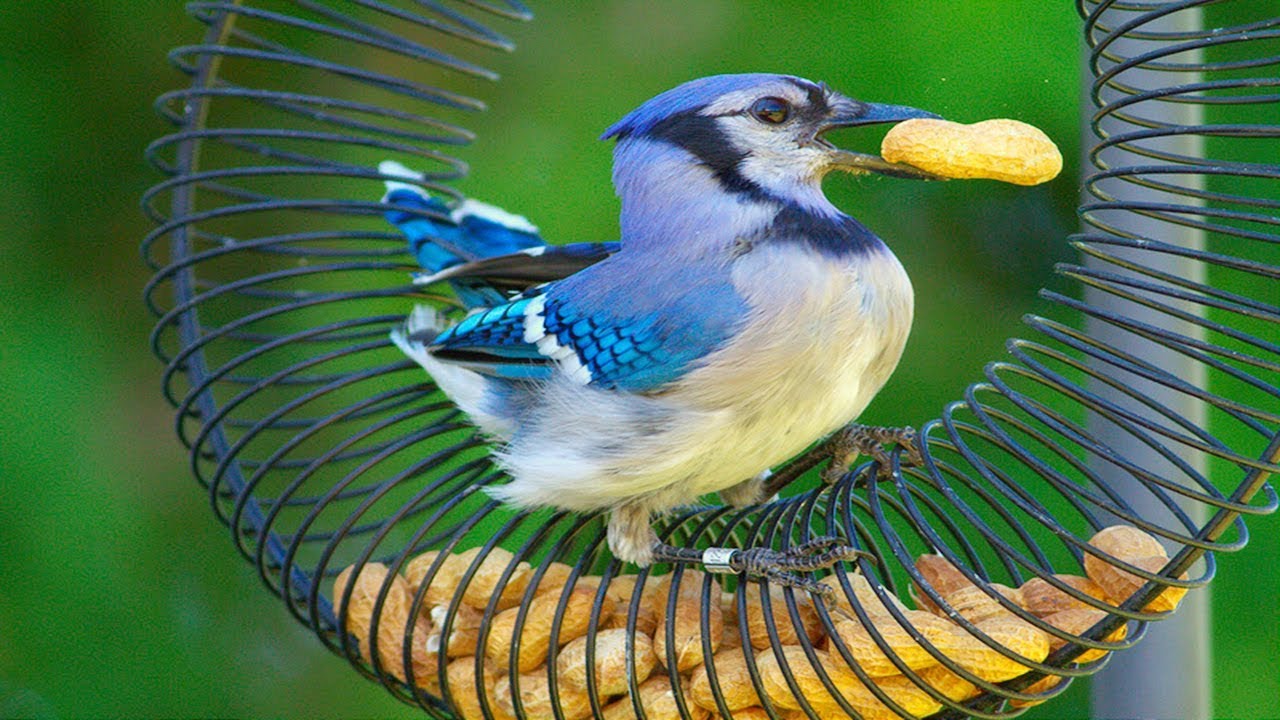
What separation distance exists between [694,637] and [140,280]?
3.96 feet

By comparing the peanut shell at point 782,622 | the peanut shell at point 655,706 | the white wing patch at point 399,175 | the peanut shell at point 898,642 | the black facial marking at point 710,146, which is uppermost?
the black facial marking at point 710,146

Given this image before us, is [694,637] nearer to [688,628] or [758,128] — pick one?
[688,628]

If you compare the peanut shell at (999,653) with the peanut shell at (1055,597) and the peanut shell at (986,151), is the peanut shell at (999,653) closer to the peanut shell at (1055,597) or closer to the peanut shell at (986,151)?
the peanut shell at (1055,597)

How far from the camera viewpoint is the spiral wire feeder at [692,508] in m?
0.93

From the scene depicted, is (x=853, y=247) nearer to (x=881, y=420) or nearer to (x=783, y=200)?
(x=783, y=200)

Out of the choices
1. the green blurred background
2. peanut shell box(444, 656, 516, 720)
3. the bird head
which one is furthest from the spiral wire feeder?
the bird head

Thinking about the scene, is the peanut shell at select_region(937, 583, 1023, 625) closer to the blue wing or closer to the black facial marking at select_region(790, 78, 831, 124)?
the blue wing

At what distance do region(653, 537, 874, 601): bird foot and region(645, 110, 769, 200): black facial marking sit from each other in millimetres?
341

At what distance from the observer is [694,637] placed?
1.13m

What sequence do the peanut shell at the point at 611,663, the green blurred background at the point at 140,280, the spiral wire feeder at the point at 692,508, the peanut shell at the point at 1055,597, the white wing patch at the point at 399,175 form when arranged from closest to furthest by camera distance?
the spiral wire feeder at the point at 692,508 → the peanut shell at the point at 1055,597 → the peanut shell at the point at 611,663 → the white wing patch at the point at 399,175 → the green blurred background at the point at 140,280

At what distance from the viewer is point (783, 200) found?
1257 mm

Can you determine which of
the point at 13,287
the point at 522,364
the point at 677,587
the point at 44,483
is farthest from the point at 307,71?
the point at 677,587

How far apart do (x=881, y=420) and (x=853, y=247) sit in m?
0.52

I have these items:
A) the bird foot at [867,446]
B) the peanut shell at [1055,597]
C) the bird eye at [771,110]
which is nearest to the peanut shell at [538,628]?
the bird foot at [867,446]
